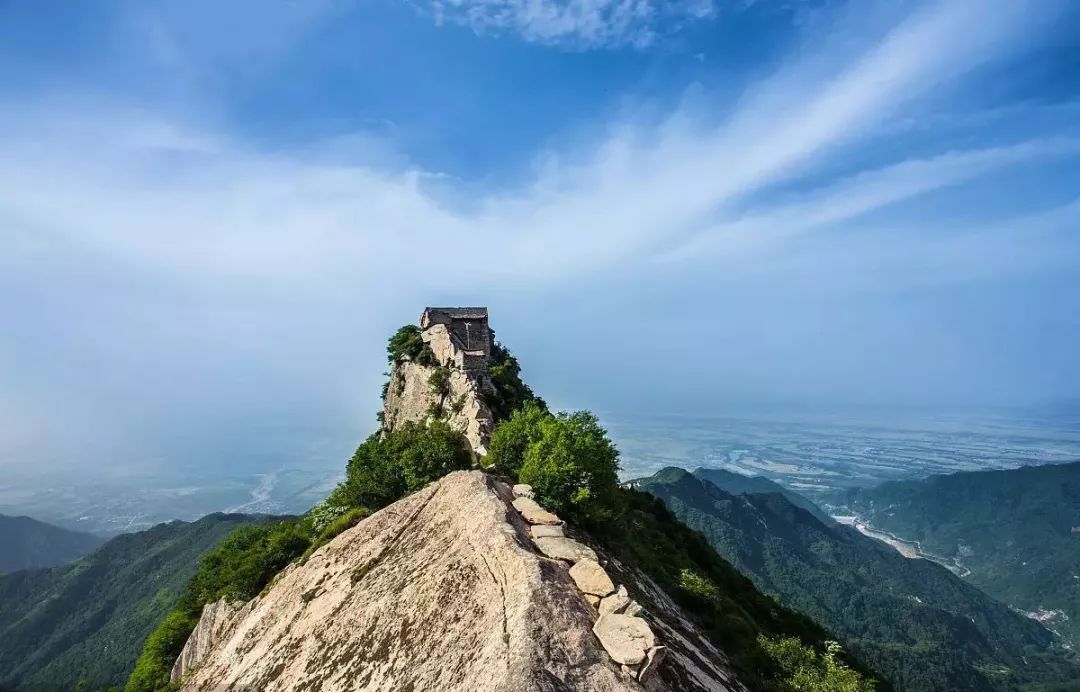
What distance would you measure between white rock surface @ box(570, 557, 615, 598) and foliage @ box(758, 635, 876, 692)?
1243 cm

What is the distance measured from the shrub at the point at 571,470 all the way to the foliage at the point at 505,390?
559 inches

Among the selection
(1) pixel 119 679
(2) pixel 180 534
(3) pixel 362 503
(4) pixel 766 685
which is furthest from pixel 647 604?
(2) pixel 180 534

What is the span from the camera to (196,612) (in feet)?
101

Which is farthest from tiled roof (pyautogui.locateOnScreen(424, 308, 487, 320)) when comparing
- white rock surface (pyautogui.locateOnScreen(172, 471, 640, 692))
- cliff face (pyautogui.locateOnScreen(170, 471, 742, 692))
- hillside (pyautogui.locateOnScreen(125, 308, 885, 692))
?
white rock surface (pyautogui.locateOnScreen(172, 471, 640, 692))

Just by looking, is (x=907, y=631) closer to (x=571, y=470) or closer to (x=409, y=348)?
(x=409, y=348)

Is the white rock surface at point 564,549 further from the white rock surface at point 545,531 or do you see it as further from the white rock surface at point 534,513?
the white rock surface at point 534,513

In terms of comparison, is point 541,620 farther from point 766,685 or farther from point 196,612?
point 196,612

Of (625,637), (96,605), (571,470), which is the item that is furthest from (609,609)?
(96,605)

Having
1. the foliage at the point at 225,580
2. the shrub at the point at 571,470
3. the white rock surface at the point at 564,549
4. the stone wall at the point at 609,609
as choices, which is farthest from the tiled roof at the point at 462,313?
the white rock surface at the point at 564,549

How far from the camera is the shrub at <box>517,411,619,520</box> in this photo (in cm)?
2211

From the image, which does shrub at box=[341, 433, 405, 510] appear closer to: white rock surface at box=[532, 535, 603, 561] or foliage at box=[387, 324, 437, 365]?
white rock surface at box=[532, 535, 603, 561]

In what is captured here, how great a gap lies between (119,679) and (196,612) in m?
98.9

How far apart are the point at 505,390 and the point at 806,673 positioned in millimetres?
28148

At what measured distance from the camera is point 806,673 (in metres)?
23.7
